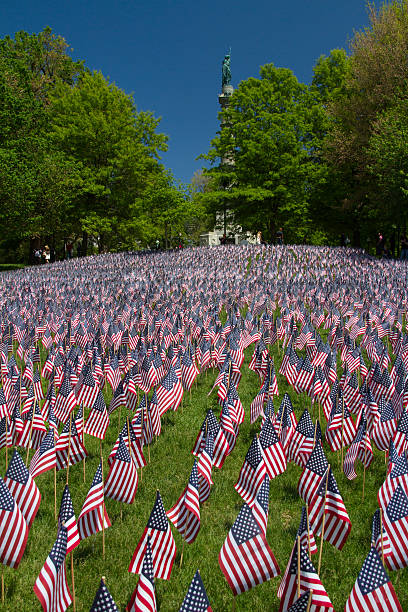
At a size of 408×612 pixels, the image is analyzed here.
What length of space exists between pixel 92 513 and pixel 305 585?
1964mm

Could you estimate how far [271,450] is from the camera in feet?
16.1

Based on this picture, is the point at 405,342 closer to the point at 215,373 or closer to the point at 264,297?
the point at 215,373

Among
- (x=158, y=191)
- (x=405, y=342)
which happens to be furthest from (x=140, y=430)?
(x=158, y=191)

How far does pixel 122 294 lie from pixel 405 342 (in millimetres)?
9600

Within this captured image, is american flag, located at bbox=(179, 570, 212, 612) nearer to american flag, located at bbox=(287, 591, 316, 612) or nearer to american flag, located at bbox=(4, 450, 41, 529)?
american flag, located at bbox=(287, 591, 316, 612)

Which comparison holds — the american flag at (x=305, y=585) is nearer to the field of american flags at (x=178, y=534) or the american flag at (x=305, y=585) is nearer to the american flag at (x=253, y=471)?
the field of american flags at (x=178, y=534)

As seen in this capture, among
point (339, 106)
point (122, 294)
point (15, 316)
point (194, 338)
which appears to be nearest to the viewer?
point (194, 338)

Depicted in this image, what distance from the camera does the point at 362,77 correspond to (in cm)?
3022

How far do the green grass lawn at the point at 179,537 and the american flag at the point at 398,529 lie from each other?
35 centimetres

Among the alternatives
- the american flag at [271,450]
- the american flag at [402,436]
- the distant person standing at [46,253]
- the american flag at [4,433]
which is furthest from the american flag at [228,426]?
the distant person standing at [46,253]

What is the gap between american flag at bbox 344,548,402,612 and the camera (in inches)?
98.5

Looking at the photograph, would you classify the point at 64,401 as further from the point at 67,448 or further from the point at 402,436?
the point at 402,436

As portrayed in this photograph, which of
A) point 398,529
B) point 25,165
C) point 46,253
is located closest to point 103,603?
Result: point 398,529

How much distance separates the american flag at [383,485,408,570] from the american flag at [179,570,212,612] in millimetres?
1693
